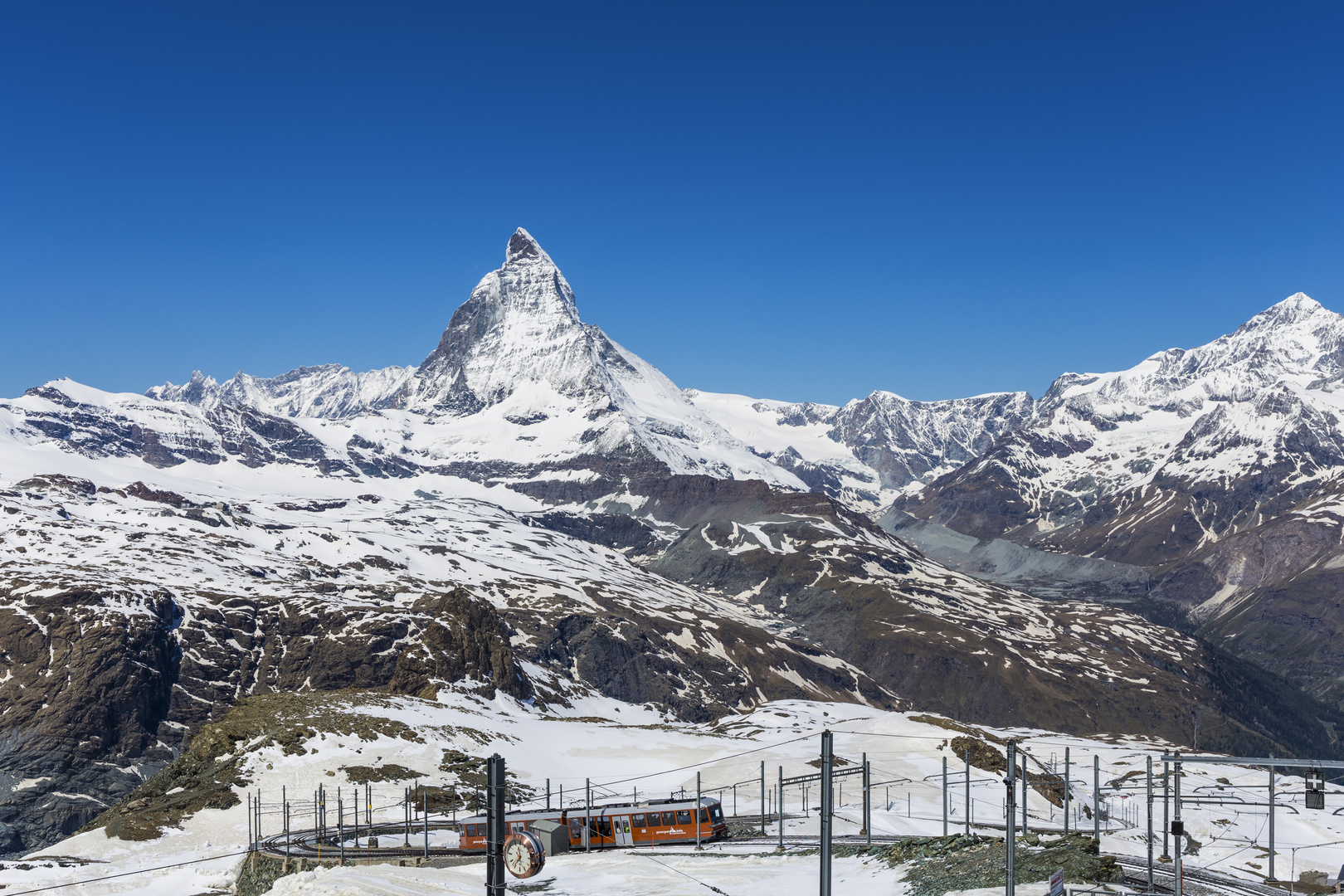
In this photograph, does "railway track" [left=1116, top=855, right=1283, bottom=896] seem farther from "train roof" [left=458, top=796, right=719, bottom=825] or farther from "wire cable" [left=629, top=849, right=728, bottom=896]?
"train roof" [left=458, top=796, right=719, bottom=825]

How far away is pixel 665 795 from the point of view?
12075 centimetres

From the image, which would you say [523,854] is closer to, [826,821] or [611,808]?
[826,821]

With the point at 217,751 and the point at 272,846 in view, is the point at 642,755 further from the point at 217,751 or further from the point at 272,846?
the point at 272,846

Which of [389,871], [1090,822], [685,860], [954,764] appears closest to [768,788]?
[954,764]

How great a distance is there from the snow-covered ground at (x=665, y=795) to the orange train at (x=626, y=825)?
3112 mm

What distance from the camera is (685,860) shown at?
69.8 metres

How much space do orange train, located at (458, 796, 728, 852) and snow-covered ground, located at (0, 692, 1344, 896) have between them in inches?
123

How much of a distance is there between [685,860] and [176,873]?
4134cm

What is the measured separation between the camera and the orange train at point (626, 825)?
7856 cm

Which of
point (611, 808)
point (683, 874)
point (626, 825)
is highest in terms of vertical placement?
point (683, 874)

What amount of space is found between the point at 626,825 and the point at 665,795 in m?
42.8

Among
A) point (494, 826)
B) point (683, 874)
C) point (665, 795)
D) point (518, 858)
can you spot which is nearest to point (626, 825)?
point (683, 874)

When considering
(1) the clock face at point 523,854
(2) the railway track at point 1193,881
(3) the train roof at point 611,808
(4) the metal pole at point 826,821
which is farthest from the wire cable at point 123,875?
(2) the railway track at point 1193,881

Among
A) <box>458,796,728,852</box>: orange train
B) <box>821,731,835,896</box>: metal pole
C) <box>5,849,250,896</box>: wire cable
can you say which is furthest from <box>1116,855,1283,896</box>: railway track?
<box>5,849,250,896</box>: wire cable
